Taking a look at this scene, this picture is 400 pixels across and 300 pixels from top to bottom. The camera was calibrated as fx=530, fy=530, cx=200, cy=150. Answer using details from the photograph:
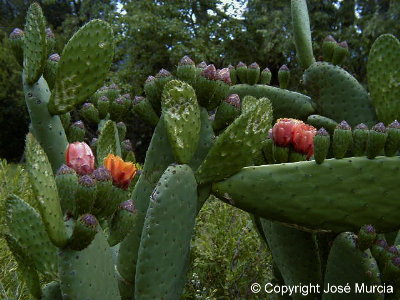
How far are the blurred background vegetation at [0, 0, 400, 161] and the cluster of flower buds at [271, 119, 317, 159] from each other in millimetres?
10289

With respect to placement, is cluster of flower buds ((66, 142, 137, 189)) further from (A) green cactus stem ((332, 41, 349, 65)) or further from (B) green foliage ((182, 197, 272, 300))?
(B) green foliage ((182, 197, 272, 300))

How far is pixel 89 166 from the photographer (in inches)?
57.2

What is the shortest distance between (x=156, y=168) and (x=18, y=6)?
71.6 feet

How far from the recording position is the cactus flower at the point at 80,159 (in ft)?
4.72

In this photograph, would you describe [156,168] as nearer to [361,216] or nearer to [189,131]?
[189,131]

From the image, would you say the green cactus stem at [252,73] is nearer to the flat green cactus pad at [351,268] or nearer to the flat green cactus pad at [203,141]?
the flat green cactus pad at [203,141]

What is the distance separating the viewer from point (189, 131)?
5.09 feet

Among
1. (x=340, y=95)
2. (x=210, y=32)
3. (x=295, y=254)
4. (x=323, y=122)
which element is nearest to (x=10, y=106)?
(x=210, y=32)

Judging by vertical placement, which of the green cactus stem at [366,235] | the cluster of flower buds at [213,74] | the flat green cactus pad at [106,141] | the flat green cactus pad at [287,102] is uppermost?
the cluster of flower buds at [213,74]

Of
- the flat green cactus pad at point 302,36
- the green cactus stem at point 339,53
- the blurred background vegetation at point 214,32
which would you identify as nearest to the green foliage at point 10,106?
the blurred background vegetation at point 214,32

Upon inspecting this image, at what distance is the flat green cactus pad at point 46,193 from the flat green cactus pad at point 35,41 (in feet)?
1.70

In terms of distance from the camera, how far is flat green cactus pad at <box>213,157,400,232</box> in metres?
1.61

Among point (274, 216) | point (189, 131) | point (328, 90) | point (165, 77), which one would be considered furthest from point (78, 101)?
point (328, 90)

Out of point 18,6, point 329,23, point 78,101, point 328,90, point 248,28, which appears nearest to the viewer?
point 78,101
